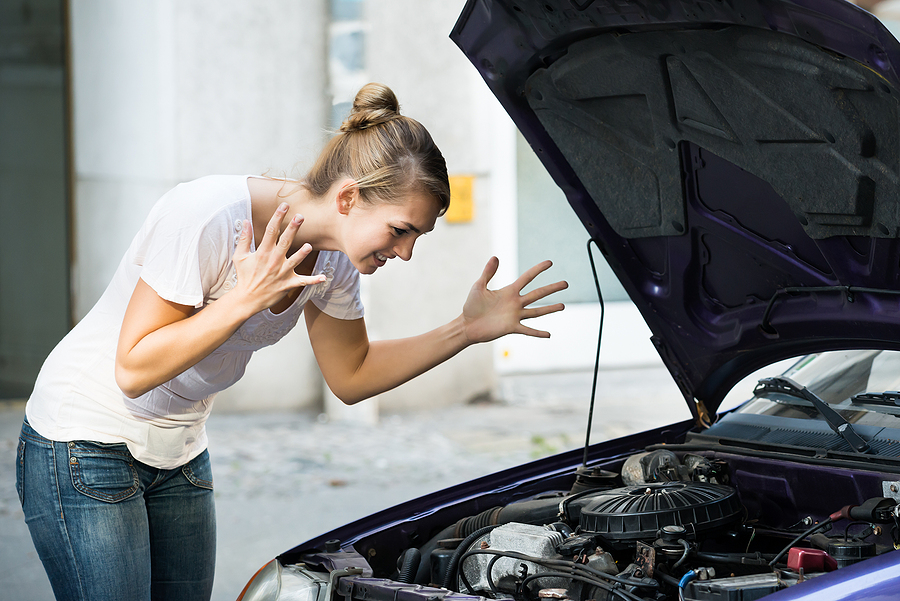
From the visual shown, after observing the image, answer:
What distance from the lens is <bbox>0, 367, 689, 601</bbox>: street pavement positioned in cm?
455

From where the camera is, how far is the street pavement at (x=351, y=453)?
455 cm

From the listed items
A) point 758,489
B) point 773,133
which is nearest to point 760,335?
point 758,489

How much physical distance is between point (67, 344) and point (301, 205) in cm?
64

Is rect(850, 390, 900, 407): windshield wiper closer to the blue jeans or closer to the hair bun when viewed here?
the hair bun

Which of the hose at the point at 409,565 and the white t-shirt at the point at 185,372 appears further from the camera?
the hose at the point at 409,565

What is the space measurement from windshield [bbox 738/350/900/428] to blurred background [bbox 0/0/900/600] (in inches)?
168

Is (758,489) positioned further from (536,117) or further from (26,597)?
(26,597)

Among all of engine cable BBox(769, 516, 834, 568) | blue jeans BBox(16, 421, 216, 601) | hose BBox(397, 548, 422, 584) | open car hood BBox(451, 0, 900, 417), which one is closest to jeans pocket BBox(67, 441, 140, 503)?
blue jeans BBox(16, 421, 216, 601)

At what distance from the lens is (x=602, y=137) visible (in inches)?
86.0

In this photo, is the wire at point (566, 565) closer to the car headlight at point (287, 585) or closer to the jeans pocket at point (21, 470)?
the car headlight at point (287, 585)

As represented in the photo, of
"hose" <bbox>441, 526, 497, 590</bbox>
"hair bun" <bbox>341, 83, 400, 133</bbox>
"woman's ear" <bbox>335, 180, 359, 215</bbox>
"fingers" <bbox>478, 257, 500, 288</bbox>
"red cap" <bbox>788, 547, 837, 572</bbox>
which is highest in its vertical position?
"hair bun" <bbox>341, 83, 400, 133</bbox>

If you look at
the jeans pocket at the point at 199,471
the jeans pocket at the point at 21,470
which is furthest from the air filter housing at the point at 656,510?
the jeans pocket at the point at 21,470

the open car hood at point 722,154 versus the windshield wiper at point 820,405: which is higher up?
the open car hood at point 722,154

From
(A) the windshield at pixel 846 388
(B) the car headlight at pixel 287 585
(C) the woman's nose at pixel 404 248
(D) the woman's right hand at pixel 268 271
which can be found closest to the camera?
(D) the woman's right hand at pixel 268 271
